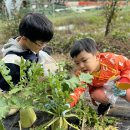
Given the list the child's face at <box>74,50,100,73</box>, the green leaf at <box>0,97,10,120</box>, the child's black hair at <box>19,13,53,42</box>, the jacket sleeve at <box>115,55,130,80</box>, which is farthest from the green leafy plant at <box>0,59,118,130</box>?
the jacket sleeve at <box>115,55,130,80</box>

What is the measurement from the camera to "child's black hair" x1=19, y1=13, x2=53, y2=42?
3.05 meters

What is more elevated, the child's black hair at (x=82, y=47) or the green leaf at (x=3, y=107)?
the child's black hair at (x=82, y=47)

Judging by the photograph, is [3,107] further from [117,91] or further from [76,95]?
[117,91]

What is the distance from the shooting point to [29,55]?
328cm

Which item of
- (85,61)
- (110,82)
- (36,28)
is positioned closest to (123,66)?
(110,82)

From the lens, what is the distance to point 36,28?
3.08 m

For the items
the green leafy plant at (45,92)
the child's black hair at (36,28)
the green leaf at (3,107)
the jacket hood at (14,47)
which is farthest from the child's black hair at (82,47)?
the green leaf at (3,107)

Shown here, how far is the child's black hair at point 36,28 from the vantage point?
305 cm

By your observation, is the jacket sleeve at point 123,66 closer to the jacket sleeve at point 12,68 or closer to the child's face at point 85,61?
the child's face at point 85,61

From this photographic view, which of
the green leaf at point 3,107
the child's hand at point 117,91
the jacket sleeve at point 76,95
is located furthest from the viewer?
the child's hand at point 117,91

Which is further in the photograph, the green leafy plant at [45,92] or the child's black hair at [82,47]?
the child's black hair at [82,47]

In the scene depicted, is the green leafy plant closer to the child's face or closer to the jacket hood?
the child's face

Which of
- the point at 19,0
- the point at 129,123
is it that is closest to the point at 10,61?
the point at 129,123

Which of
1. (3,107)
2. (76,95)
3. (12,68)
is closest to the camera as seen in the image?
(3,107)
